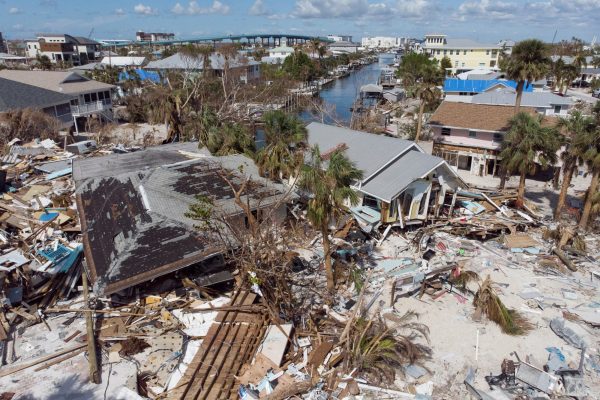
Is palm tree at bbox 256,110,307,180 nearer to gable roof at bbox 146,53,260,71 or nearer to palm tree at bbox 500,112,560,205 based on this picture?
palm tree at bbox 500,112,560,205

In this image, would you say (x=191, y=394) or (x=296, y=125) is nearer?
(x=191, y=394)

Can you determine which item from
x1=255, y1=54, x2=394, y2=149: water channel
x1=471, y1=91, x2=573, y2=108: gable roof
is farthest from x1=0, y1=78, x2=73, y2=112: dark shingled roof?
x1=471, y1=91, x2=573, y2=108: gable roof

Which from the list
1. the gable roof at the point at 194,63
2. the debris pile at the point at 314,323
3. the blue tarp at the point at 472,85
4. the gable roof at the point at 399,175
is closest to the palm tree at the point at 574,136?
the debris pile at the point at 314,323

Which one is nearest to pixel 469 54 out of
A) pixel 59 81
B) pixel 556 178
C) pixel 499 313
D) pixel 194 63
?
pixel 194 63

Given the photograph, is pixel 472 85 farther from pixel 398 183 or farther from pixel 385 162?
pixel 398 183

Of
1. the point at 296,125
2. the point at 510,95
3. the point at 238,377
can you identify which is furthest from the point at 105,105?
the point at 510,95

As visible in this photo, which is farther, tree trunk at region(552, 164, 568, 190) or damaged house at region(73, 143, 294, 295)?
tree trunk at region(552, 164, 568, 190)

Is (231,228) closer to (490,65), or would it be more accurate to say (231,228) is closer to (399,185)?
(399,185)
